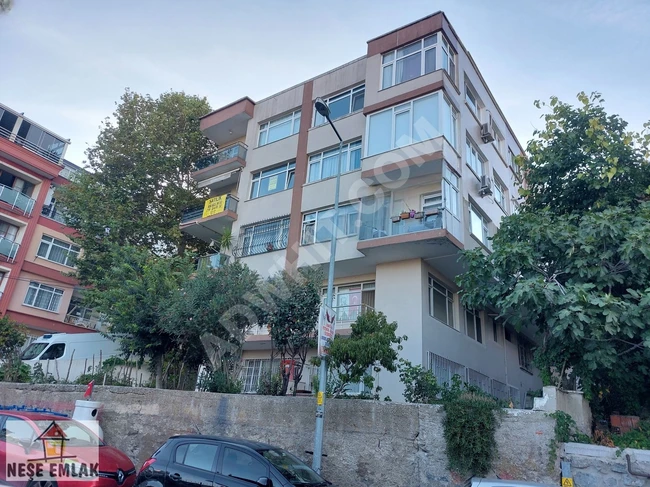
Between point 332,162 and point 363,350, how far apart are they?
10.4m

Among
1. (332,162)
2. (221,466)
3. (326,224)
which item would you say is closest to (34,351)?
(326,224)

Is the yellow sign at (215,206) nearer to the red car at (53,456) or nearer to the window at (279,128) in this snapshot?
the window at (279,128)

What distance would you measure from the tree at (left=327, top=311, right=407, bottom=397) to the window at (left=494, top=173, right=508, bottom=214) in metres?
12.7

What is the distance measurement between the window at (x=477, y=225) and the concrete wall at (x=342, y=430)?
9.28 m

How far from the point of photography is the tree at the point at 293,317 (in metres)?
11.4

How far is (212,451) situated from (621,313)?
24.2ft

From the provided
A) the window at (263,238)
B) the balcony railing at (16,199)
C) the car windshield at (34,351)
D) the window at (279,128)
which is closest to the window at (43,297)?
the balcony railing at (16,199)

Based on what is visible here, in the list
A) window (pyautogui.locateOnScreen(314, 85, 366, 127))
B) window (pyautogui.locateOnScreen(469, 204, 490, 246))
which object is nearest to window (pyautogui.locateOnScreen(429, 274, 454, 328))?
window (pyautogui.locateOnScreen(469, 204, 490, 246))

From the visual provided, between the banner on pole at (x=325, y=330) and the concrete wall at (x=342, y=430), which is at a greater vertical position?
the banner on pole at (x=325, y=330)

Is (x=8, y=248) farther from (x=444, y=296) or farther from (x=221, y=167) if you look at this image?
(x=444, y=296)

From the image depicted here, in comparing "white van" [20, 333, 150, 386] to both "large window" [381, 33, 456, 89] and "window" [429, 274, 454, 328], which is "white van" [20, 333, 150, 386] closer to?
"window" [429, 274, 454, 328]

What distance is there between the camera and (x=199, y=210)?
21844 mm

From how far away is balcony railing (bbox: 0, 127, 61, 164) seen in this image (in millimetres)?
26811

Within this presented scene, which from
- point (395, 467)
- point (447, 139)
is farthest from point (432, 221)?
point (395, 467)
